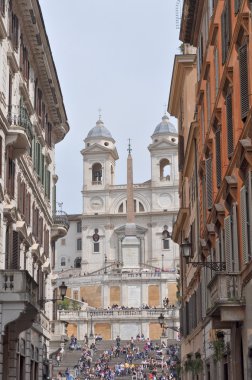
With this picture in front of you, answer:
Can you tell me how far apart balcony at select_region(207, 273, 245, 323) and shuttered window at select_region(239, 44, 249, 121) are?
3.87 meters

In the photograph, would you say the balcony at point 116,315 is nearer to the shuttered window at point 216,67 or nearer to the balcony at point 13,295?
the balcony at point 13,295

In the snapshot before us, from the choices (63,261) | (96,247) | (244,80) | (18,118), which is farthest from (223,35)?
(63,261)

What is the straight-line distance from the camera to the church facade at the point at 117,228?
129 m

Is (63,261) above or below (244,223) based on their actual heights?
above

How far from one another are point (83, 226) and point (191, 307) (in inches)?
4546

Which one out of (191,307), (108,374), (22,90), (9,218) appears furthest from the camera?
(108,374)

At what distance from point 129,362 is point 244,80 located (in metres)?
61.3

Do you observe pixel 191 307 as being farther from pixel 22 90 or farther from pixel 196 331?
pixel 22 90

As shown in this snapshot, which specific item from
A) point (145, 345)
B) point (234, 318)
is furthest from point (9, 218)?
point (145, 345)

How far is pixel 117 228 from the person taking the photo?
154 metres

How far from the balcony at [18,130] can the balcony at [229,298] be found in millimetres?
11731

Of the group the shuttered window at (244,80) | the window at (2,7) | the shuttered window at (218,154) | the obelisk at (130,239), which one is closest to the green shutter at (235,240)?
the shuttered window at (244,80)

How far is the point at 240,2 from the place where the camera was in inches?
872

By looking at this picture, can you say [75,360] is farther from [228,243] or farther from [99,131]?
[99,131]
